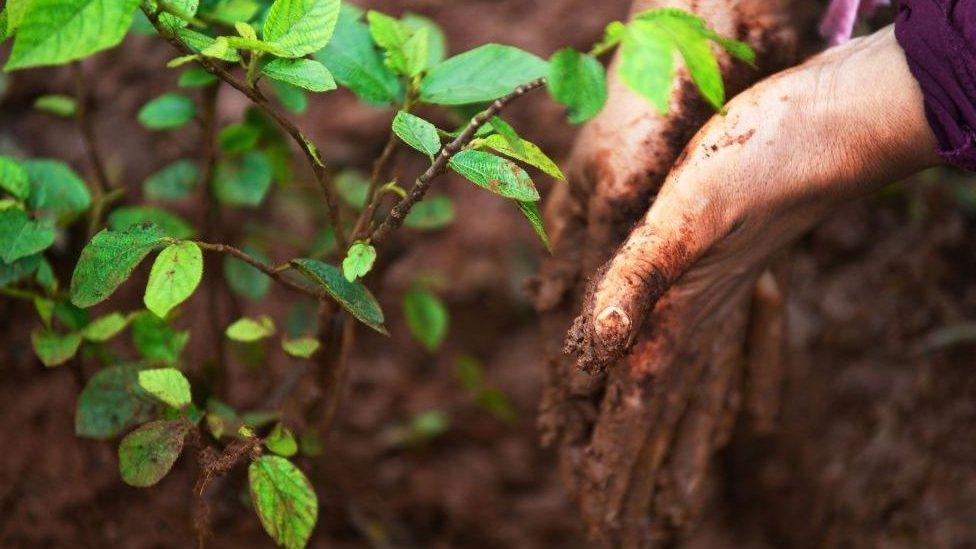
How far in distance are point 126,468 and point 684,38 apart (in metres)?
0.58

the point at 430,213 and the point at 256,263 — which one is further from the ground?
the point at 256,263

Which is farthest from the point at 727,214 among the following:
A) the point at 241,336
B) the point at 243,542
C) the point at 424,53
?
the point at 243,542

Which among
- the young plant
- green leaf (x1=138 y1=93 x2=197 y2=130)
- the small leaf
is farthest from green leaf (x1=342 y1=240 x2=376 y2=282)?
green leaf (x1=138 y1=93 x2=197 y2=130)

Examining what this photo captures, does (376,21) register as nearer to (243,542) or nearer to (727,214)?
(727,214)

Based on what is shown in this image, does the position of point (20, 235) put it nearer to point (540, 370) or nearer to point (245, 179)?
point (245, 179)

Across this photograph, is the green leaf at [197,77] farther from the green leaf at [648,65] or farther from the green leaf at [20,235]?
the green leaf at [648,65]

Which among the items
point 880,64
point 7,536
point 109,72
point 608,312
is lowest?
point 7,536

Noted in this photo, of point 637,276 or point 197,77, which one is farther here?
point 197,77

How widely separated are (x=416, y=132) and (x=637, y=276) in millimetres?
203

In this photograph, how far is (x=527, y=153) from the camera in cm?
69

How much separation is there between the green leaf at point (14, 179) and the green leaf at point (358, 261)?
1.19 ft

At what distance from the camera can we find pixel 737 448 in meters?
1.67

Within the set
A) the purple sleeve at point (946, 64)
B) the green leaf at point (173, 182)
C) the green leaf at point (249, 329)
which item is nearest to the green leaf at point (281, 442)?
the green leaf at point (249, 329)

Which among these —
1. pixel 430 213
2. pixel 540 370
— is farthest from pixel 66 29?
pixel 540 370
